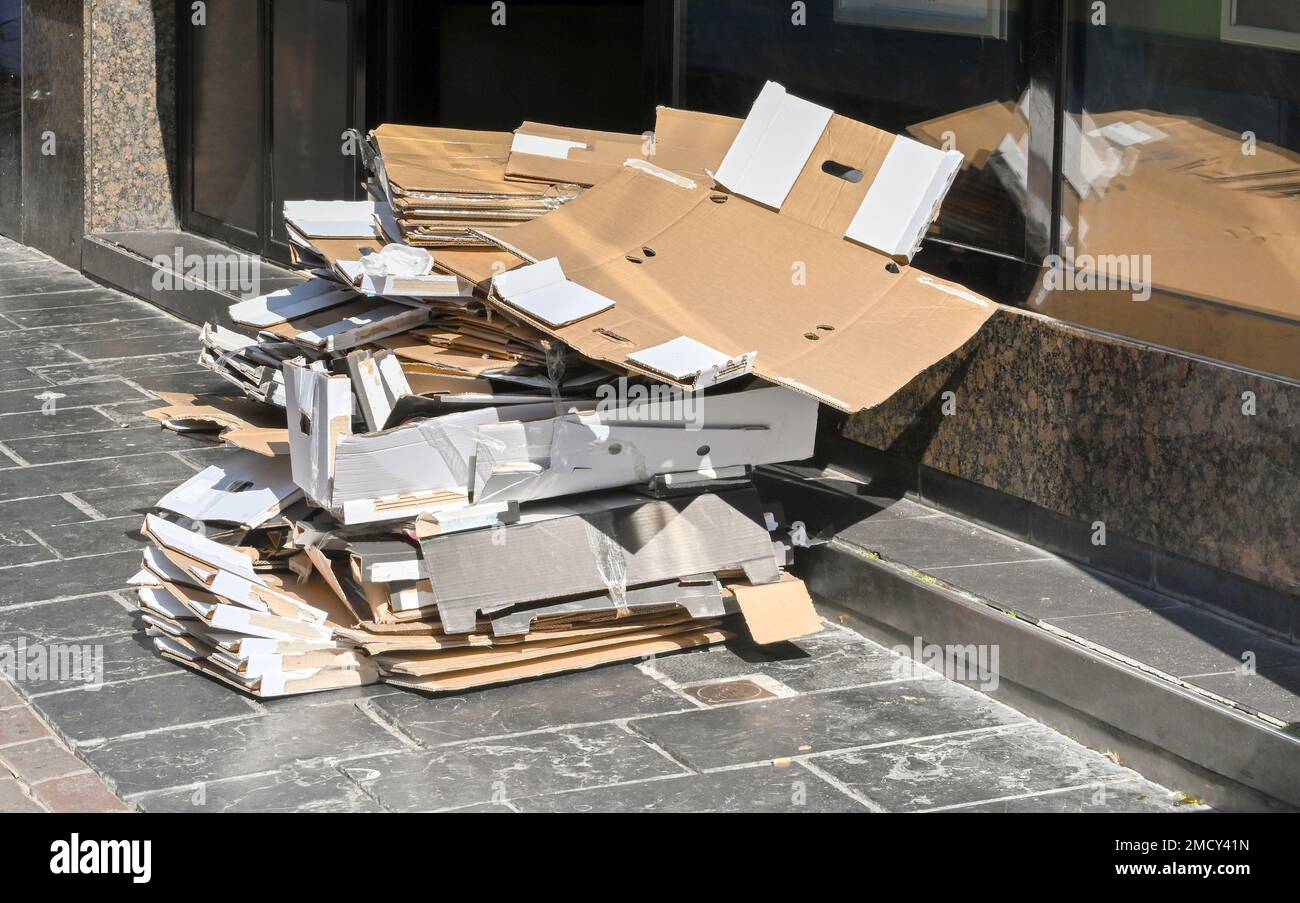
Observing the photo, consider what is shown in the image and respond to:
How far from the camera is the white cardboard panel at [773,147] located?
5.18 meters

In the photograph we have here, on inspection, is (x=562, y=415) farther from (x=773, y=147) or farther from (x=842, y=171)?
(x=842, y=171)

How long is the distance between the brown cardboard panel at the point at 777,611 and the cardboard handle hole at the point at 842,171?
126 centimetres

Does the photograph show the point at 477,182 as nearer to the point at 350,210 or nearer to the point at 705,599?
the point at 350,210

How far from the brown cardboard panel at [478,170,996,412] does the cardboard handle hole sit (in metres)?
0.21

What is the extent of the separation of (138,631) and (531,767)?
1571 millimetres

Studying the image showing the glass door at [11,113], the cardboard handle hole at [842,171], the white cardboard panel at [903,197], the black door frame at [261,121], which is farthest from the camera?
the glass door at [11,113]

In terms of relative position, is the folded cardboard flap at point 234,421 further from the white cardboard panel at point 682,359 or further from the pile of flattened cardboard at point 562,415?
the white cardboard panel at point 682,359

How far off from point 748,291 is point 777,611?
94 cm

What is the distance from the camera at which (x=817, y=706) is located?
15.1ft

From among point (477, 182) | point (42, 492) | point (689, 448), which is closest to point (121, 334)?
point (42, 492)

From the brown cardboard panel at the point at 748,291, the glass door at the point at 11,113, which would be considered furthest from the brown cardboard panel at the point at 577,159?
the glass door at the point at 11,113

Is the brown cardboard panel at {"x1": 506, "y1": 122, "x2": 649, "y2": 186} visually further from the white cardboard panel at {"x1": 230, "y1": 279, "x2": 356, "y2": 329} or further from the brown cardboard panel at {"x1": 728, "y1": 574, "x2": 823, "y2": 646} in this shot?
Answer: the brown cardboard panel at {"x1": 728, "y1": 574, "x2": 823, "y2": 646}

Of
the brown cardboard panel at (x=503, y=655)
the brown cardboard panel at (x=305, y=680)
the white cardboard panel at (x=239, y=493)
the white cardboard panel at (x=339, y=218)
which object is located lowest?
the brown cardboard panel at (x=305, y=680)
